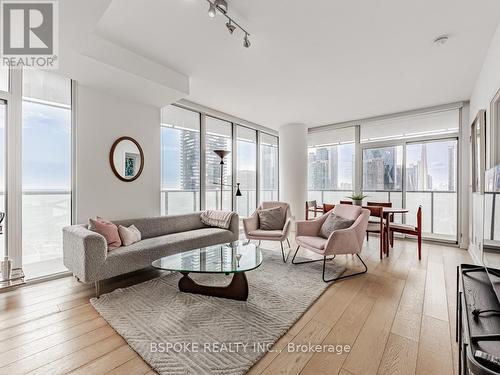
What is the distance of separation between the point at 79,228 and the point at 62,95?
1.76 metres

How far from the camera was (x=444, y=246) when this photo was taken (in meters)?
4.32

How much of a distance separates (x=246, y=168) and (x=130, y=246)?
3528 millimetres

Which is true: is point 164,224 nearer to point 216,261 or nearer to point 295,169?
point 216,261

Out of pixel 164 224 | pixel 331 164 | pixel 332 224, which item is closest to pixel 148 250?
pixel 164 224

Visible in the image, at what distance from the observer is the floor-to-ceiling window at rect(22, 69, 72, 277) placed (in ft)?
8.91

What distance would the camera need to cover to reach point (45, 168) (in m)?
2.84

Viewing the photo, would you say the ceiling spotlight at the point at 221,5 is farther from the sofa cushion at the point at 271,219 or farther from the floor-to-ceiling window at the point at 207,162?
the sofa cushion at the point at 271,219

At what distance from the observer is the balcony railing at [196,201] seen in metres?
4.13

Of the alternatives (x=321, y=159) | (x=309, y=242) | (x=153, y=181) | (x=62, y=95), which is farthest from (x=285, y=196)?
(x=62, y=95)

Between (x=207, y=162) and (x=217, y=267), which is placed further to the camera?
(x=207, y=162)

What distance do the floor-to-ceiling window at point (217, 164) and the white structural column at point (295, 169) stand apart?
4.65 feet

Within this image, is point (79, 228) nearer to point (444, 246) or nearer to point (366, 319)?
point (366, 319)

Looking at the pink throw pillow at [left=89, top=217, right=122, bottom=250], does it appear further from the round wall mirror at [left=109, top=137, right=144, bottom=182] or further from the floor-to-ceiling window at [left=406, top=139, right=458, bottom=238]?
the floor-to-ceiling window at [left=406, top=139, right=458, bottom=238]

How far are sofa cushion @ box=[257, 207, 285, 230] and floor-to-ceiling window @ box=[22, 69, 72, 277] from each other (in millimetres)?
2714
